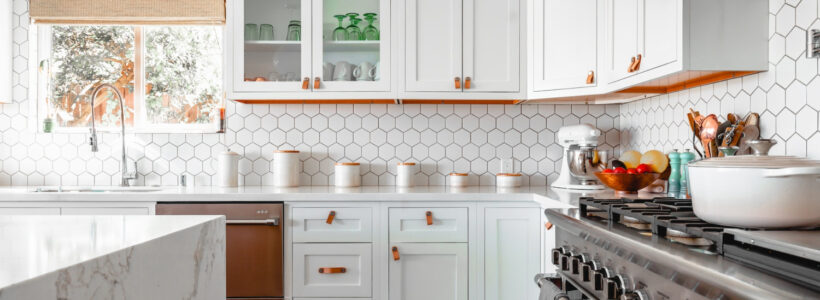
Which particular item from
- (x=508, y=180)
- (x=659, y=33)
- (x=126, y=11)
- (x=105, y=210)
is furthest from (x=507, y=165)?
(x=126, y=11)

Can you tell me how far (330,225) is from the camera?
2.46 meters

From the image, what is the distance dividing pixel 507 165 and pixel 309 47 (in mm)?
1257

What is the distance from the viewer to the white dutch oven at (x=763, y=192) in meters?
0.93

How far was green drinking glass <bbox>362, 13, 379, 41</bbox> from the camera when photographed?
2.74 m

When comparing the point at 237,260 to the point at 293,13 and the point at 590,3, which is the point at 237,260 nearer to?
the point at 293,13

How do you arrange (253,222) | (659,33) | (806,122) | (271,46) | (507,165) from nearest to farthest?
1. (806,122)
2. (659,33)
3. (253,222)
4. (271,46)
5. (507,165)

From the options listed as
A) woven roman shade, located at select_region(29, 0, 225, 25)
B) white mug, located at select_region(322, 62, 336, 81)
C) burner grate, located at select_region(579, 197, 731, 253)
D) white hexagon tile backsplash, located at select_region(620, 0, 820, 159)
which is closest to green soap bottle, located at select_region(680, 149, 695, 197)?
white hexagon tile backsplash, located at select_region(620, 0, 820, 159)

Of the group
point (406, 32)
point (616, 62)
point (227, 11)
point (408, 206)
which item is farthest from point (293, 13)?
point (616, 62)

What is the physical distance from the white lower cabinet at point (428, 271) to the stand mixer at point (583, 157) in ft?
2.30

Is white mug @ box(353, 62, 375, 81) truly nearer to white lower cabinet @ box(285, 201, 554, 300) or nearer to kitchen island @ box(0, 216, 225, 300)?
white lower cabinet @ box(285, 201, 554, 300)

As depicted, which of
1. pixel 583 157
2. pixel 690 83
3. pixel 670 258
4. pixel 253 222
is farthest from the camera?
pixel 583 157

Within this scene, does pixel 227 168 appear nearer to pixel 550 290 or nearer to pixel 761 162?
pixel 550 290

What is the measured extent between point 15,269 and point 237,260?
1817 mm

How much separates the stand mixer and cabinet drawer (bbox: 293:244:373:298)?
110cm
